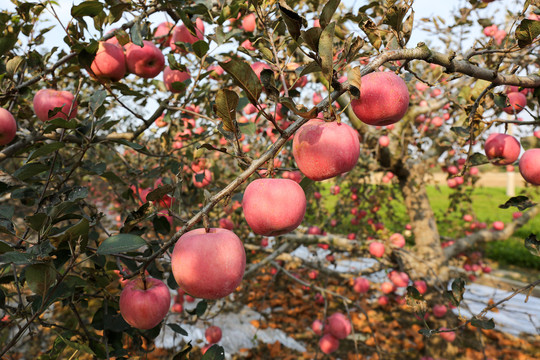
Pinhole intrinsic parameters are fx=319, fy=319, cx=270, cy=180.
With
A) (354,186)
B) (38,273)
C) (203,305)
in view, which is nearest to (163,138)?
(203,305)

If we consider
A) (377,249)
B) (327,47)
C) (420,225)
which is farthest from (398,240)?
(327,47)

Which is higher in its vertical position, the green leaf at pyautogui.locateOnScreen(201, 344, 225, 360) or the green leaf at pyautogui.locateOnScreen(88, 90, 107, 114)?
the green leaf at pyautogui.locateOnScreen(88, 90, 107, 114)

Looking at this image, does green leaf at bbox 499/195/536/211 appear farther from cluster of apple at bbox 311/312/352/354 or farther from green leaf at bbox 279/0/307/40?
cluster of apple at bbox 311/312/352/354

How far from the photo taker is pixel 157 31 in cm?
208

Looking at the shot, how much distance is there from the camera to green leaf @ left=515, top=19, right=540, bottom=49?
881mm

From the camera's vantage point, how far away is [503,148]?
1.42 m

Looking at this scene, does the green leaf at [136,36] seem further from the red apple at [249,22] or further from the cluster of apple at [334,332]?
the cluster of apple at [334,332]

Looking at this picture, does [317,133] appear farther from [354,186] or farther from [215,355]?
[354,186]

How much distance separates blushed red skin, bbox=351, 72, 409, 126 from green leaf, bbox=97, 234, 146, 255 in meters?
0.64

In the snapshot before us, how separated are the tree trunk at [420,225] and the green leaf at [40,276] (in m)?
2.95

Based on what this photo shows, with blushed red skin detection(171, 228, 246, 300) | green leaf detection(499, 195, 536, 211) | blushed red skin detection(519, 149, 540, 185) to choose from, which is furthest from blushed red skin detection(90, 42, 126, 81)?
blushed red skin detection(519, 149, 540, 185)

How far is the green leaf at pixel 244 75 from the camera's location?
620 mm

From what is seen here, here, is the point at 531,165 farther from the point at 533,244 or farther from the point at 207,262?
the point at 207,262

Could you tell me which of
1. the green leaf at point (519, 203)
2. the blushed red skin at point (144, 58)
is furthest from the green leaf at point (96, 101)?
the green leaf at point (519, 203)
